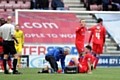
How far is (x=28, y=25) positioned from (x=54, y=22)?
43.3 inches

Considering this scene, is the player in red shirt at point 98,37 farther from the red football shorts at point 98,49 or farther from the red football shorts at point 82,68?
the red football shorts at point 82,68

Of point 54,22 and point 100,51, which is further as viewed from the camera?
point 54,22

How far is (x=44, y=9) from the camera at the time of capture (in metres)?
24.7

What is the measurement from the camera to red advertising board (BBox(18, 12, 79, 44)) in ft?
74.1

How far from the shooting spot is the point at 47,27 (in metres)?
22.8

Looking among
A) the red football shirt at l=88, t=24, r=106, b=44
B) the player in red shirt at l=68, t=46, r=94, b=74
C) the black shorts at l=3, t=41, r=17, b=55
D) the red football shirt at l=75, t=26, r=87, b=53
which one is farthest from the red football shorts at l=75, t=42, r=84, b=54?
the black shorts at l=3, t=41, r=17, b=55

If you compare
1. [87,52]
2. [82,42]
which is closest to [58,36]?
[82,42]

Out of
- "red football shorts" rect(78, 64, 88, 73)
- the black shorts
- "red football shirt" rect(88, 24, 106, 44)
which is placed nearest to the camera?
the black shorts

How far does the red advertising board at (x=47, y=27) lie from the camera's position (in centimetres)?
2259

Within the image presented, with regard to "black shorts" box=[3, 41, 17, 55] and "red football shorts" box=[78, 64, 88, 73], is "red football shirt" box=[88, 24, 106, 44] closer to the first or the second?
"red football shorts" box=[78, 64, 88, 73]

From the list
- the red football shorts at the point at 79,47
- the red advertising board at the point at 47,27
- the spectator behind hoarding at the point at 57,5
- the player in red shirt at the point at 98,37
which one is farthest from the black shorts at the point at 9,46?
the spectator behind hoarding at the point at 57,5

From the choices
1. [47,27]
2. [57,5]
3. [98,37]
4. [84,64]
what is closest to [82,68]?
[84,64]

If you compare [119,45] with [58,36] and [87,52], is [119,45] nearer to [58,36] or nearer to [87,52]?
[58,36]

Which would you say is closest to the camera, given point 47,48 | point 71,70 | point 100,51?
point 71,70
